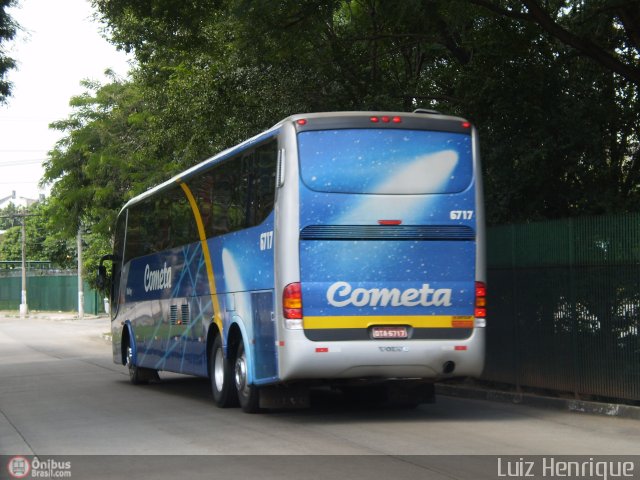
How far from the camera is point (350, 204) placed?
1248 cm

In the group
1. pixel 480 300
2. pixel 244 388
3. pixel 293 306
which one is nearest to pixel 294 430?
pixel 293 306

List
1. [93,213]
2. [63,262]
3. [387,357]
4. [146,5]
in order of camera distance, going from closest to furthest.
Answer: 1. [387,357]
2. [146,5]
3. [93,213]
4. [63,262]

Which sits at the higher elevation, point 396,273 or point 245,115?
point 245,115

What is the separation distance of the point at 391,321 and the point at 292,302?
121 cm

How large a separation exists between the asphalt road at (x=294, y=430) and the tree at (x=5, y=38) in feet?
19.6

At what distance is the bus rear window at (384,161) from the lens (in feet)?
41.1

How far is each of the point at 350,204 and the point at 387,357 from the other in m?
1.86

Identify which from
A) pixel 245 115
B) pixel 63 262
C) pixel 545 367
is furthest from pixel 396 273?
pixel 63 262

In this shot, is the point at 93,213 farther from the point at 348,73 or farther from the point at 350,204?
the point at 350,204

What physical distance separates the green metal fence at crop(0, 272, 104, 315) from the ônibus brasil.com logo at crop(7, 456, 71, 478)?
54912mm

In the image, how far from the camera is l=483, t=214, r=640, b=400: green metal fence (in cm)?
1332

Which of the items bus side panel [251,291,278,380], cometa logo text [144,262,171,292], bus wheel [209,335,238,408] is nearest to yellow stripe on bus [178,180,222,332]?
bus wheel [209,335,238,408]

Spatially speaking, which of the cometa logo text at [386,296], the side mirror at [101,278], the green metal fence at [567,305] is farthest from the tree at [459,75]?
the cometa logo text at [386,296]

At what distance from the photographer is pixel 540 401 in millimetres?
14539
